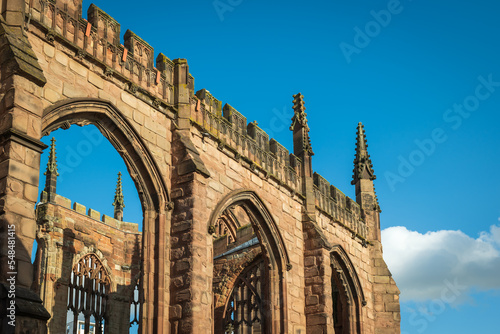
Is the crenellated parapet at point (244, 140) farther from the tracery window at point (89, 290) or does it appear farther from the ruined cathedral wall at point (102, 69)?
Answer: the tracery window at point (89, 290)

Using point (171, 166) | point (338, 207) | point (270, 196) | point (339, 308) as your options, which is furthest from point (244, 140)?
point (339, 308)

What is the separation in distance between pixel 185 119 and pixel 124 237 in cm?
1220

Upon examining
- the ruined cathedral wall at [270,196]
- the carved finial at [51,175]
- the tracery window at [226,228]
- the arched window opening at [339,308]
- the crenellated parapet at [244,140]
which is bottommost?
the arched window opening at [339,308]

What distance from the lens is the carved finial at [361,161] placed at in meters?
25.6

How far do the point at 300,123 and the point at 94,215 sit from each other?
8756 mm

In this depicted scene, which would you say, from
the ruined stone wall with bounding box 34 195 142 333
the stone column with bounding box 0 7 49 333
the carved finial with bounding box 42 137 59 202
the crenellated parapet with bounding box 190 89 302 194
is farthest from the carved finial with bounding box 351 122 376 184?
the stone column with bounding box 0 7 49 333

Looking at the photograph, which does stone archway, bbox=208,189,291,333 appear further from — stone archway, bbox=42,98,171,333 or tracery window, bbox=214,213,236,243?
tracery window, bbox=214,213,236,243

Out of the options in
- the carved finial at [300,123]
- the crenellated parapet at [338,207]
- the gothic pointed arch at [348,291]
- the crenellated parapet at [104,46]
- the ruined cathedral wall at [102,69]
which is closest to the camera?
the ruined cathedral wall at [102,69]

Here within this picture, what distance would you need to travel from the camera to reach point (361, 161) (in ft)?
84.5

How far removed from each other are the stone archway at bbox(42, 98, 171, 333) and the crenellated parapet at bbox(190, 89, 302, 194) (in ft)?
6.70

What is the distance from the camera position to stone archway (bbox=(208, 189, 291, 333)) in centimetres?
1806

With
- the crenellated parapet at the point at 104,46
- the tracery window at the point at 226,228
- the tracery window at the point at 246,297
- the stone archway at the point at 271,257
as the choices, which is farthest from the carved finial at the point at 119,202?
the crenellated parapet at the point at 104,46

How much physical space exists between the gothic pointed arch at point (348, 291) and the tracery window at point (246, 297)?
2365 millimetres

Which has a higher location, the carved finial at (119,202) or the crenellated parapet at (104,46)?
the carved finial at (119,202)
